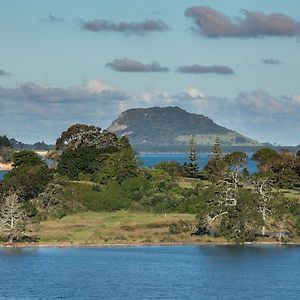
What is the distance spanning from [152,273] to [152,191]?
184 feet

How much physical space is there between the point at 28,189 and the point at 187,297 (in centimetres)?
7086

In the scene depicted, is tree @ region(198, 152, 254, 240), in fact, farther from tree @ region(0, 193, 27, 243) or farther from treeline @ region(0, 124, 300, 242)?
tree @ region(0, 193, 27, 243)

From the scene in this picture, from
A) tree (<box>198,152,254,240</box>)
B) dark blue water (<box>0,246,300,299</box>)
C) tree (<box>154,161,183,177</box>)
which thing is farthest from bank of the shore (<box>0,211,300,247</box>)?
tree (<box>154,161,183,177</box>)

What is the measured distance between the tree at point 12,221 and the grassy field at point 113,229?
12.7ft

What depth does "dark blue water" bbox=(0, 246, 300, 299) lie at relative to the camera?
85062mm

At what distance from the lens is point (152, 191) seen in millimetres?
153750

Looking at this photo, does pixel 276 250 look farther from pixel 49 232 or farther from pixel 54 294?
pixel 54 294

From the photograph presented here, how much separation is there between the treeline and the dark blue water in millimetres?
5557

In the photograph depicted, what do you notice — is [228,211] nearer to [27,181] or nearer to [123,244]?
[123,244]

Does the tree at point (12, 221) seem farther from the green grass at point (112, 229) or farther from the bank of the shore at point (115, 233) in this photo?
the green grass at point (112, 229)

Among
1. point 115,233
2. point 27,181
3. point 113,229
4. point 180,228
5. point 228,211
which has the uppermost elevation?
point 27,181

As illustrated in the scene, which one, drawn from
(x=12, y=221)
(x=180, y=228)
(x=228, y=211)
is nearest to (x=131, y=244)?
(x=180, y=228)

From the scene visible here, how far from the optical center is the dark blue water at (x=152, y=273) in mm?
85062

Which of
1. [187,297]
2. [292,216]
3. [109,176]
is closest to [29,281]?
[187,297]
